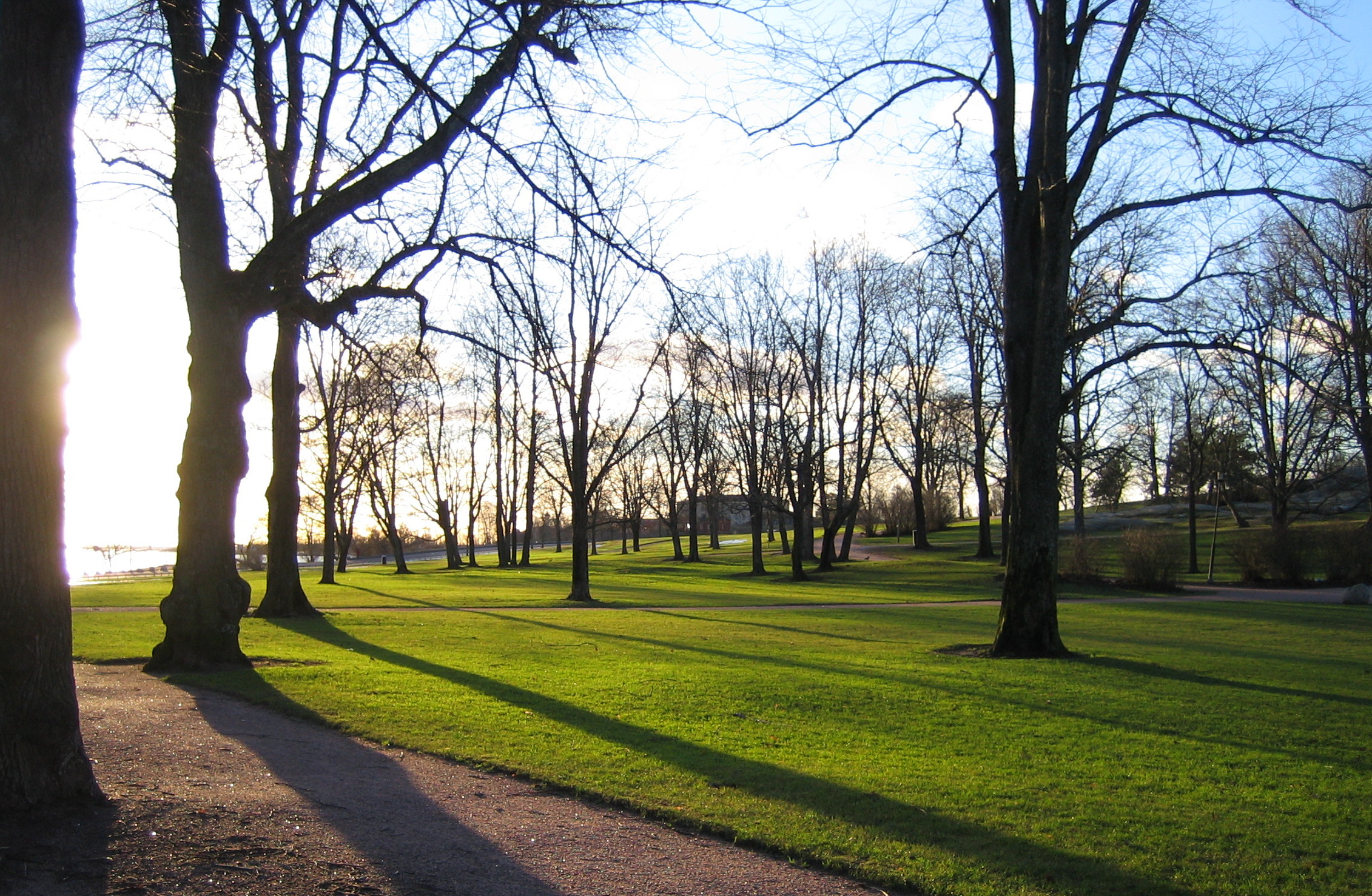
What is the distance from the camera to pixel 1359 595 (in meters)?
23.5

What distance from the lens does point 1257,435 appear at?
42625 mm

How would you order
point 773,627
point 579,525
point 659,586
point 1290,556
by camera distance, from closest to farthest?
point 773,627 < point 579,525 < point 1290,556 < point 659,586

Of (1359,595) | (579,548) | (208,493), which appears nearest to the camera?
(208,493)

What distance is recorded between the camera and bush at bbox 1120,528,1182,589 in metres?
29.2

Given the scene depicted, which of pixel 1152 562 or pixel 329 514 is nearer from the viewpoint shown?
pixel 1152 562

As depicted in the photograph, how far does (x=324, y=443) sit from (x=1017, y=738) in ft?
124

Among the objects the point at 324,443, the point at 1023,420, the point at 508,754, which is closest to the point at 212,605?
the point at 508,754

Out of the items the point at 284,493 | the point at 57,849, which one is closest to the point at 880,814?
the point at 57,849

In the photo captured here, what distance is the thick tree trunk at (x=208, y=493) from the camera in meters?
10.4

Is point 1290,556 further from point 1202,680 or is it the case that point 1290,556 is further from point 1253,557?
point 1202,680

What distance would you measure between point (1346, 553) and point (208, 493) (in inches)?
1258

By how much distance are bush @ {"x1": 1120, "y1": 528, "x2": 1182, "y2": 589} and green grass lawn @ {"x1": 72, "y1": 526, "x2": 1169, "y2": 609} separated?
933 mm

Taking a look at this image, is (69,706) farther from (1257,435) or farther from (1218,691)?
(1257,435)

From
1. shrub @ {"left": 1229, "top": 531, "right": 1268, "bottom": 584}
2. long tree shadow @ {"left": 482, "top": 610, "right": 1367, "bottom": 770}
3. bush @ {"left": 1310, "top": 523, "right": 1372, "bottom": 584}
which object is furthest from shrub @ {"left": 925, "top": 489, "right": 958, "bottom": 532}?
long tree shadow @ {"left": 482, "top": 610, "right": 1367, "bottom": 770}
